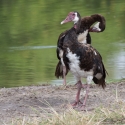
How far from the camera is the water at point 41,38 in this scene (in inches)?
425

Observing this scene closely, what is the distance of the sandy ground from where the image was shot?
24.8ft

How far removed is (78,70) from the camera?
25.5ft

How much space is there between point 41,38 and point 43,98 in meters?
5.98

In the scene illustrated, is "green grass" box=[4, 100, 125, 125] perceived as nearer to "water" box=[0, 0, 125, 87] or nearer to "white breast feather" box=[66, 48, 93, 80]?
"white breast feather" box=[66, 48, 93, 80]

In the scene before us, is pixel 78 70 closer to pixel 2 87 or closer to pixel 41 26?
pixel 2 87

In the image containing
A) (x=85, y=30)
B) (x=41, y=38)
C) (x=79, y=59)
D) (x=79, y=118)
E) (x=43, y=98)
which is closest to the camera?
(x=79, y=118)

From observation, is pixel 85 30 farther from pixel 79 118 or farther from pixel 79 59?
pixel 79 118

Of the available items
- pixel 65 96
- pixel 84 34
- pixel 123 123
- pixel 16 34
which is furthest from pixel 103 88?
pixel 16 34

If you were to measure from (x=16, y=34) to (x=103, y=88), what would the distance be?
22.8 feet

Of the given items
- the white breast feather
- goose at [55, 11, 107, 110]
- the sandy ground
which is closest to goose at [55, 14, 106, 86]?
the sandy ground

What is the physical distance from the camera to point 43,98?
8469 mm

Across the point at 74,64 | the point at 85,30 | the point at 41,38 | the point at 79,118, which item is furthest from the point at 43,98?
the point at 41,38

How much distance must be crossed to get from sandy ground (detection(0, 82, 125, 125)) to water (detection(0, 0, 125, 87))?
3.27 ft

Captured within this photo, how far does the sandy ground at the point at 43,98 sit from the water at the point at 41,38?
997 mm
